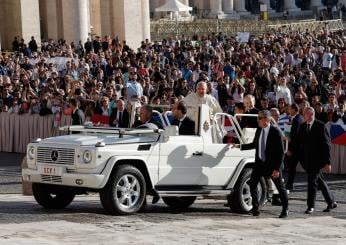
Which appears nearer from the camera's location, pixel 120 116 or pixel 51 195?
pixel 51 195

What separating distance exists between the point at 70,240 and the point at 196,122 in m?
3.52

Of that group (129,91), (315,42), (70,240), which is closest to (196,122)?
(70,240)

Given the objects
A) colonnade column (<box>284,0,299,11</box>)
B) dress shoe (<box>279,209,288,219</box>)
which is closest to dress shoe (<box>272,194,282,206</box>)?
dress shoe (<box>279,209,288,219</box>)

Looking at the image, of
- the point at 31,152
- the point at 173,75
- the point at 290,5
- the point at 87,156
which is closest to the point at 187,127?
the point at 87,156

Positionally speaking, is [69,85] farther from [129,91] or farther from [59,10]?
[59,10]

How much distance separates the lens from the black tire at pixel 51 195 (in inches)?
656

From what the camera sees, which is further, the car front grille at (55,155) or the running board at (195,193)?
the running board at (195,193)

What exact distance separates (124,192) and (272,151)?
2.29 m

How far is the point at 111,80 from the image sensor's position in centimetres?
2961

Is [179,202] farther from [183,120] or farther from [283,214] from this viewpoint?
[283,214]

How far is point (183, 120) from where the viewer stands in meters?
17.0

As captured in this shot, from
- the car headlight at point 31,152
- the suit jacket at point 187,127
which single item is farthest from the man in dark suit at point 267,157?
the car headlight at point 31,152

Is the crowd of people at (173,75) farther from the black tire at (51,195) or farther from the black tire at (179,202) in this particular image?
the black tire at (51,195)

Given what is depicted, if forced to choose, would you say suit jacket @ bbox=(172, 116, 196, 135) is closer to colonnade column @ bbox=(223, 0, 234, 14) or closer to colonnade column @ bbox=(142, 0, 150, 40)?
colonnade column @ bbox=(142, 0, 150, 40)
